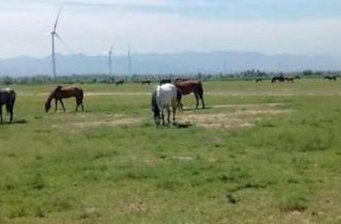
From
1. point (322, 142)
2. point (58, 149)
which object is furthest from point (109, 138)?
point (322, 142)

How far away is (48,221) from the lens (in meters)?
12.0

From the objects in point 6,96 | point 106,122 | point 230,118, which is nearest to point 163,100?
point 106,122

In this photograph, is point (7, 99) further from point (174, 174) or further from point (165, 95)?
point (174, 174)

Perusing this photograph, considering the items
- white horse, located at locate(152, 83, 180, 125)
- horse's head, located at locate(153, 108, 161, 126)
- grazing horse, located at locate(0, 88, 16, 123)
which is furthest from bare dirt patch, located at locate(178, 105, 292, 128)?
grazing horse, located at locate(0, 88, 16, 123)

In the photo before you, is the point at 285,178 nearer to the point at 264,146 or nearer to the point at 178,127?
the point at 264,146

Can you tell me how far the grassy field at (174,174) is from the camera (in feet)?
40.6

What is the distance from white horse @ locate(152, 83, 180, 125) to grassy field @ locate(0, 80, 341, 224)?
1.60 m

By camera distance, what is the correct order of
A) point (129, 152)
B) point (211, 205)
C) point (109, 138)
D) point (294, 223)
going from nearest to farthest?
point (294, 223) → point (211, 205) → point (129, 152) → point (109, 138)

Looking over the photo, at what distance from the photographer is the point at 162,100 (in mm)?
31594

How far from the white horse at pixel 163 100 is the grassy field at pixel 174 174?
5.25ft

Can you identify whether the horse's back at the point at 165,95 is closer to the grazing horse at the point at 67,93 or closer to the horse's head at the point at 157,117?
the horse's head at the point at 157,117

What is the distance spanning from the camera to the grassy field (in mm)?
12367

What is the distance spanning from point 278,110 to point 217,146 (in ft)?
60.4

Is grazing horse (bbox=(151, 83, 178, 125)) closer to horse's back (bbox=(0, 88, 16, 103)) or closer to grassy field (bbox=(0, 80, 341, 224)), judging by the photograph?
grassy field (bbox=(0, 80, 341, 224))
